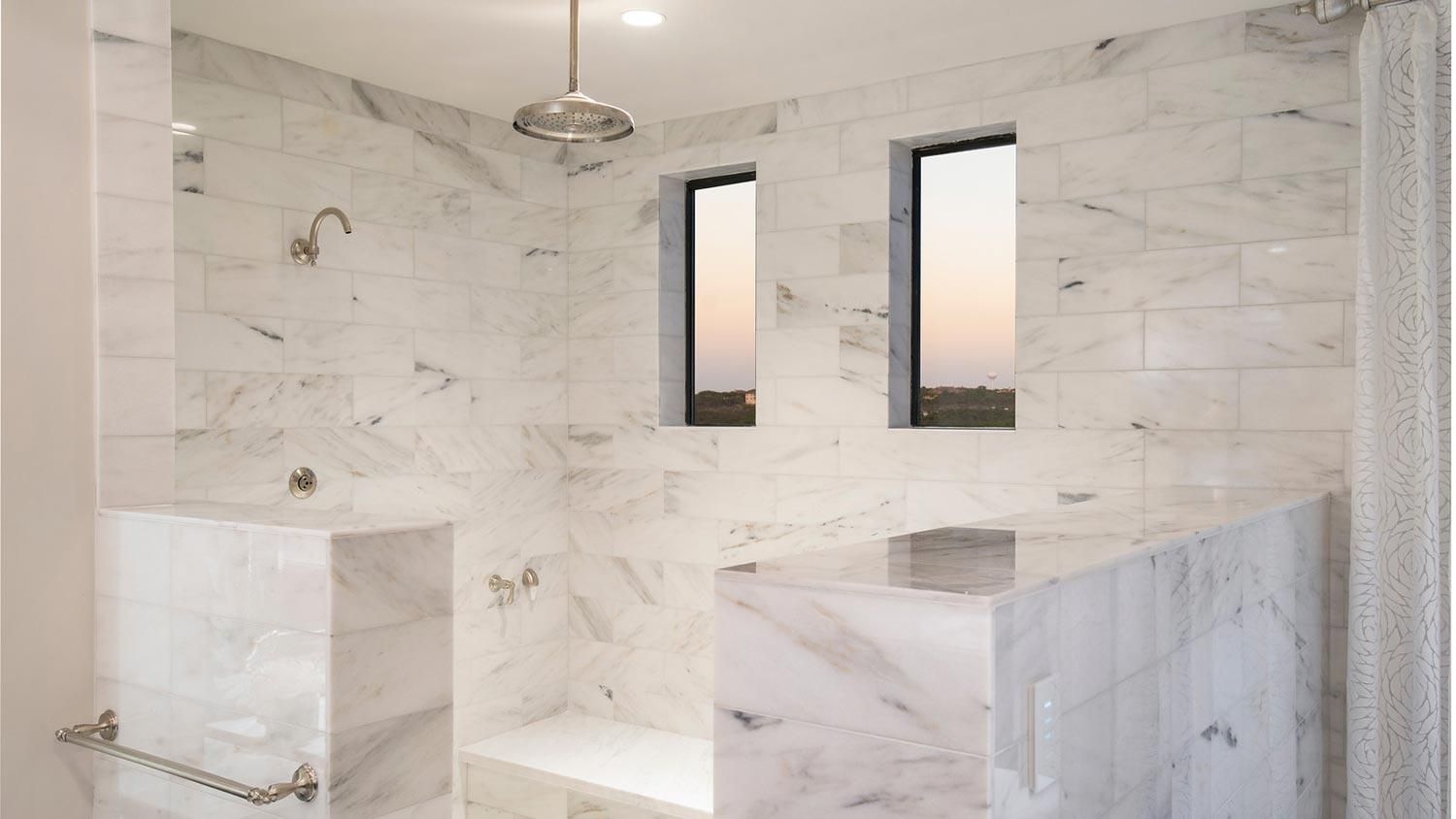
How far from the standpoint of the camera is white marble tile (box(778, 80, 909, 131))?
386 cm

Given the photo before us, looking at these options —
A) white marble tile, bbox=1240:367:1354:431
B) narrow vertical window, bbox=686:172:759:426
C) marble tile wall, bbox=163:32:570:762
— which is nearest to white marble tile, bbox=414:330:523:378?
marble tile wall, bbox=163:32:570:762

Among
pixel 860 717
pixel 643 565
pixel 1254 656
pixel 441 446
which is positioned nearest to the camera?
pixel 860 717

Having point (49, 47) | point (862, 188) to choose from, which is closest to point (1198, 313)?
point (862, 188)

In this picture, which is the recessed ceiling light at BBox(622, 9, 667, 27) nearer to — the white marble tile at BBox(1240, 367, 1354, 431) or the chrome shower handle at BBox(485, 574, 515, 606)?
the white marble tile at BBox(1240, 367, 1354, 431)

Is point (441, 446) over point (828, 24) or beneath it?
beneath

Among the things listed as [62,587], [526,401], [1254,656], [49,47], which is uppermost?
[49,47]

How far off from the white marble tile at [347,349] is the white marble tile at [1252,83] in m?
2.70

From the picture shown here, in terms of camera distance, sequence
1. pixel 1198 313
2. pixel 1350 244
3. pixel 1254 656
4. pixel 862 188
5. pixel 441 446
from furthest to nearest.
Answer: pixel 441 446
pixel 862 188
pixel 1198 313
pixel 1350 244
pixel 1254 656

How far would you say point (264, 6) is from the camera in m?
3.22

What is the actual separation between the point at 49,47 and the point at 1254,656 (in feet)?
9.35

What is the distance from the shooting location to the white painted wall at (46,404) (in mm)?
2148

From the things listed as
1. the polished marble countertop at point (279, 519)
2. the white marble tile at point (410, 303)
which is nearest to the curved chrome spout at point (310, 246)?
the white marble tile at point (410, 303)

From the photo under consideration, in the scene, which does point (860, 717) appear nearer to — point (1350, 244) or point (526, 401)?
point (1350, 244)

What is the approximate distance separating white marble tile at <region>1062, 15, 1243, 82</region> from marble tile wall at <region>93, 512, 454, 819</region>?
2577mm
